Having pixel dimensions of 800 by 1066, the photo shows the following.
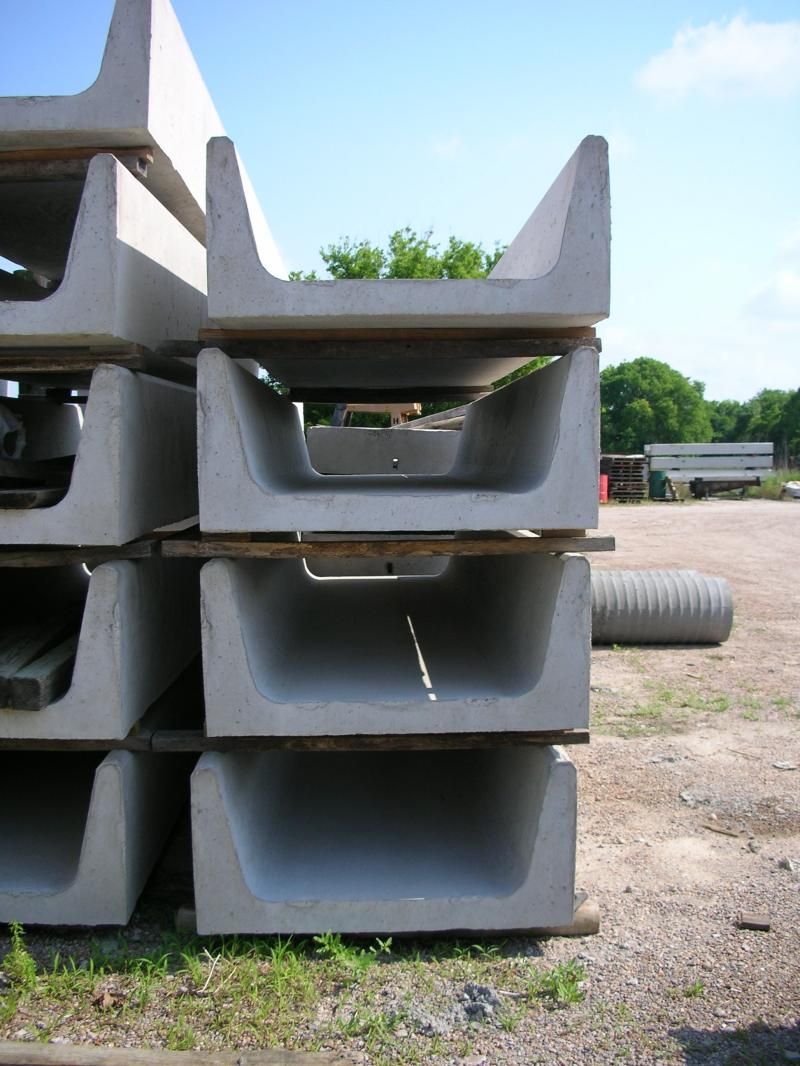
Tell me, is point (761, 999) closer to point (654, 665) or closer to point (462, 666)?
point (462, 666)

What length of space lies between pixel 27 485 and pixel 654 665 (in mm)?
5229

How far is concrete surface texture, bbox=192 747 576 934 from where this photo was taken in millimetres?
2750

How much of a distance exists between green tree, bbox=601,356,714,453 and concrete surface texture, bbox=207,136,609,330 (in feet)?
Answer: 204

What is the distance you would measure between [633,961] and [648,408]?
65272 mm

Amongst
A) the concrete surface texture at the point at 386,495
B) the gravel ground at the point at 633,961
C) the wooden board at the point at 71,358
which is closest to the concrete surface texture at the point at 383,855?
the gravel ground at the point at 633,961

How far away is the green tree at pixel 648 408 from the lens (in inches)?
2537

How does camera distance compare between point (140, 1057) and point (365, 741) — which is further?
point (365, 741)

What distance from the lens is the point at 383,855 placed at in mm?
3115

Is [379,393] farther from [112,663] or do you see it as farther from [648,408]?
[648,408]

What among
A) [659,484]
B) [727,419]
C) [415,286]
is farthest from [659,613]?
[727,419]

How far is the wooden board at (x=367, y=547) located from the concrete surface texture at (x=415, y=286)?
27.9 inches

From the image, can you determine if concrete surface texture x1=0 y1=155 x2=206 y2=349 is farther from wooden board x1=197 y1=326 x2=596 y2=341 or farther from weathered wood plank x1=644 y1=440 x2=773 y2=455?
weathered wood plank x1=644 y1=440 x2=773 y2=455

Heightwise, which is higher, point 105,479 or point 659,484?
point 105,479

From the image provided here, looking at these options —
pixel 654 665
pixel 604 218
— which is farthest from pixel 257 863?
pixel 654 665
